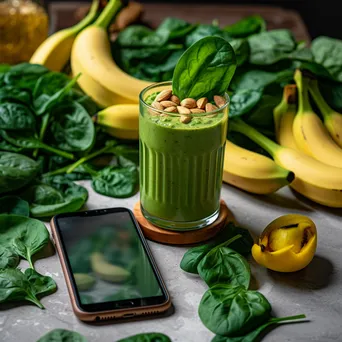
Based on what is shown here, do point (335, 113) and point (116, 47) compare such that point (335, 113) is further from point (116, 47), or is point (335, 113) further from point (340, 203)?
point (116, 47)

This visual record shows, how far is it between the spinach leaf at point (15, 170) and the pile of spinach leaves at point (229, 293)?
335 millimetres

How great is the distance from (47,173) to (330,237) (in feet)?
1.81

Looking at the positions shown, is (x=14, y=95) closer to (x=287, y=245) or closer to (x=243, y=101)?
(x=243, y=101)

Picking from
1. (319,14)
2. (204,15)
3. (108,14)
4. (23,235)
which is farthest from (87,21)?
(319,14)

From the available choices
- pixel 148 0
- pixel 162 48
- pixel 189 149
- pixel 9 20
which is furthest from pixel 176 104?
pixel 148 0

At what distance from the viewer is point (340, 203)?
1.16 metres

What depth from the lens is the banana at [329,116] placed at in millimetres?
1296

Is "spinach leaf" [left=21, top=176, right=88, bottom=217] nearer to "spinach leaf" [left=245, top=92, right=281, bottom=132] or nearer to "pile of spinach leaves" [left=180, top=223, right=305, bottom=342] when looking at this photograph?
"pile of spinach leaves" [left=180, top=223, right=305, bottom=342]

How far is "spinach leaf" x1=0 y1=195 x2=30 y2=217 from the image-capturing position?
1.12 meters

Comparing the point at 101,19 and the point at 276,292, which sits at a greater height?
the point at 101,19

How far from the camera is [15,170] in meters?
1.15

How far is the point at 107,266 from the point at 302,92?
2.01 ft

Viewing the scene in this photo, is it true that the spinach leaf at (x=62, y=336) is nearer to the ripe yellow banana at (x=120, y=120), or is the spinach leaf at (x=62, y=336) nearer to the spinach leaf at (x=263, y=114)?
the ripe yellow banana at (x=120, y=120)

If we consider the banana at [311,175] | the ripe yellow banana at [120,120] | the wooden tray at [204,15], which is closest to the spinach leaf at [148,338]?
the banana at [311,175]
